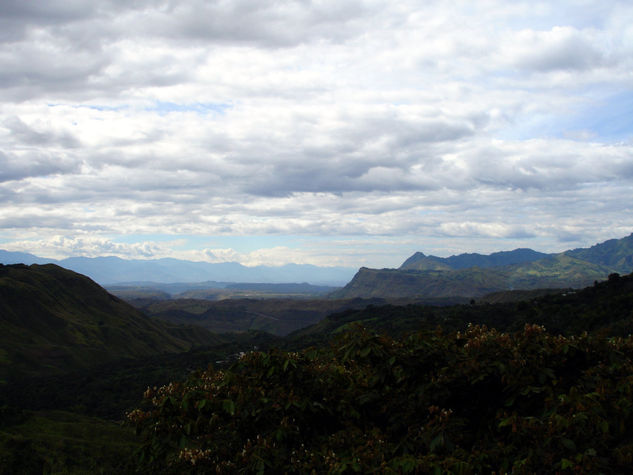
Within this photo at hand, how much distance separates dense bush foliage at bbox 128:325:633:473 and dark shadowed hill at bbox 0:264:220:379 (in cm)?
12991

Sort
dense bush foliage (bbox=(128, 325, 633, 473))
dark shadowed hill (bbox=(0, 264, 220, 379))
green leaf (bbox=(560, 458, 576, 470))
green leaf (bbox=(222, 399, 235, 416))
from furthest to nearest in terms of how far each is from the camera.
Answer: dark shadowed hill (bbox=(0, 264, 220, 379))
green leaf (bbox=(222, 399, 235, 416))
dense bush foliage (bbox=(128, 325, 633, 473))
green leaf (bbox=(560, 458, 576, 470))

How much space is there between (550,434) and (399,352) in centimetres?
345

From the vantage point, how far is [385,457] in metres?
7.50

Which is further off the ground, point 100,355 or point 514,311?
point 514,311

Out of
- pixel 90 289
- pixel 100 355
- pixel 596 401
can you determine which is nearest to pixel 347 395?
pixel 596 401

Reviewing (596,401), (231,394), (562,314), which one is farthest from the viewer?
(562,314)

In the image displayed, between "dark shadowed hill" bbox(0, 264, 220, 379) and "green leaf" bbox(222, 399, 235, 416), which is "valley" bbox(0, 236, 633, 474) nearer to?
"green leaf" bbox(222, 399, 235, 416)

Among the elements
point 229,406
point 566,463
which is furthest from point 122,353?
point 566,463

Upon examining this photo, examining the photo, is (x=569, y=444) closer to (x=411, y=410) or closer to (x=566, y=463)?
(x=566, y=463)

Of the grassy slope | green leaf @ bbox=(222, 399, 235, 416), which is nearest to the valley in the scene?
green leaf @ bbox=(222, 399, 235, 416)

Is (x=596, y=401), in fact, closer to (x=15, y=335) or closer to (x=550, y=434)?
(x=550, y=434)

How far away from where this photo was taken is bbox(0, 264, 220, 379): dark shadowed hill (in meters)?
129

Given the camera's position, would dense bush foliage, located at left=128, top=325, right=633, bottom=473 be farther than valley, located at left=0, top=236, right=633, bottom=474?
No

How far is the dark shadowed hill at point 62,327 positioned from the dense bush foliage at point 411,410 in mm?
129909
